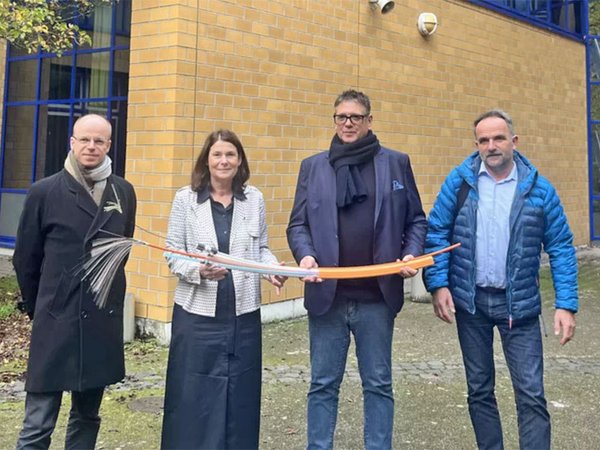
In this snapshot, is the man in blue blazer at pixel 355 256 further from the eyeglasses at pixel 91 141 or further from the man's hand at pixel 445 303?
the eyeglasses at pixel 91 141

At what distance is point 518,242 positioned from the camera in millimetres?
3350

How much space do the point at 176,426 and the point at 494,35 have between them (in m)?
10.2

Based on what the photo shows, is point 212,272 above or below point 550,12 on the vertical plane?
below

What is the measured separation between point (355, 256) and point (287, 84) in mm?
4701

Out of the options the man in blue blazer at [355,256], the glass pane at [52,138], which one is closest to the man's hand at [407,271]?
the man in blue blazer at [355,256]

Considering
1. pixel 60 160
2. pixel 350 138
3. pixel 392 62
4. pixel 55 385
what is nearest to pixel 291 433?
pixel 55 385

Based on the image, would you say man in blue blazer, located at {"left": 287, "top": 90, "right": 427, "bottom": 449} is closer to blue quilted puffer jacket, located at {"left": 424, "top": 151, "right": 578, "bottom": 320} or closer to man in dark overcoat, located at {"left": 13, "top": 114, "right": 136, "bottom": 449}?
blue quilted puffer jacket, located at {"left": 424, "top": 151, "right": 578, "bottom": 320}

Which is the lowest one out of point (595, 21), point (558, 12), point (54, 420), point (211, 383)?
point (54, 420)

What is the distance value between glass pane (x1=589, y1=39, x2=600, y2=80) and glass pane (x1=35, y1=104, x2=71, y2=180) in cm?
1231

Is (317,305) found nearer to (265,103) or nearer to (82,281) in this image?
(82,281)

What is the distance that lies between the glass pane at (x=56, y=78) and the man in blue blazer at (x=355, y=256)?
25.9ft

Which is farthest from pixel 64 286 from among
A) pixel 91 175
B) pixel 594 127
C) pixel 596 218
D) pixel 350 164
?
pixel 594 127

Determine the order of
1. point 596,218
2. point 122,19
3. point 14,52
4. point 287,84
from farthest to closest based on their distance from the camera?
point 596,218 < point 14,52 < point 122,19 < point 287,84

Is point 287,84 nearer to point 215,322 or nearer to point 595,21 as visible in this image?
point 215,322
